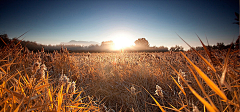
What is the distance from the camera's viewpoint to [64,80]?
103 cm

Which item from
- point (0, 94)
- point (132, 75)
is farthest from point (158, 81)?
point (0, 94)

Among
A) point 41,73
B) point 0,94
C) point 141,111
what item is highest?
point 41,73

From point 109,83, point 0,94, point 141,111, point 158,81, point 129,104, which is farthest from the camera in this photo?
point 109,83

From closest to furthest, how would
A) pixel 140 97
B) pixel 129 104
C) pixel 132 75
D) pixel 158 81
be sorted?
1. pixel 129 104
2. pixel 140 97
3. pixel 158 81
4. pixel 132 75

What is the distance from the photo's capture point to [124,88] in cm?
255

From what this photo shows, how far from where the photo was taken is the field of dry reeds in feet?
1.86

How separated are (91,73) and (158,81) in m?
1.64

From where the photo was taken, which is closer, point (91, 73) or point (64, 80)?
point (64, 80)

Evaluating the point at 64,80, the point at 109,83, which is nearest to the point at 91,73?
the point at 109,83

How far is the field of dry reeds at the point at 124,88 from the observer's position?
57 centimetres

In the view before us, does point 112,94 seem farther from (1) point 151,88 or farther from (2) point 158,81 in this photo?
(2) point 158,81

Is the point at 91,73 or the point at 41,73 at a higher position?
the point at 41,73

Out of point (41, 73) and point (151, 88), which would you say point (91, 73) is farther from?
point (41, 73)

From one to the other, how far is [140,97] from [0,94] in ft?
6.01
